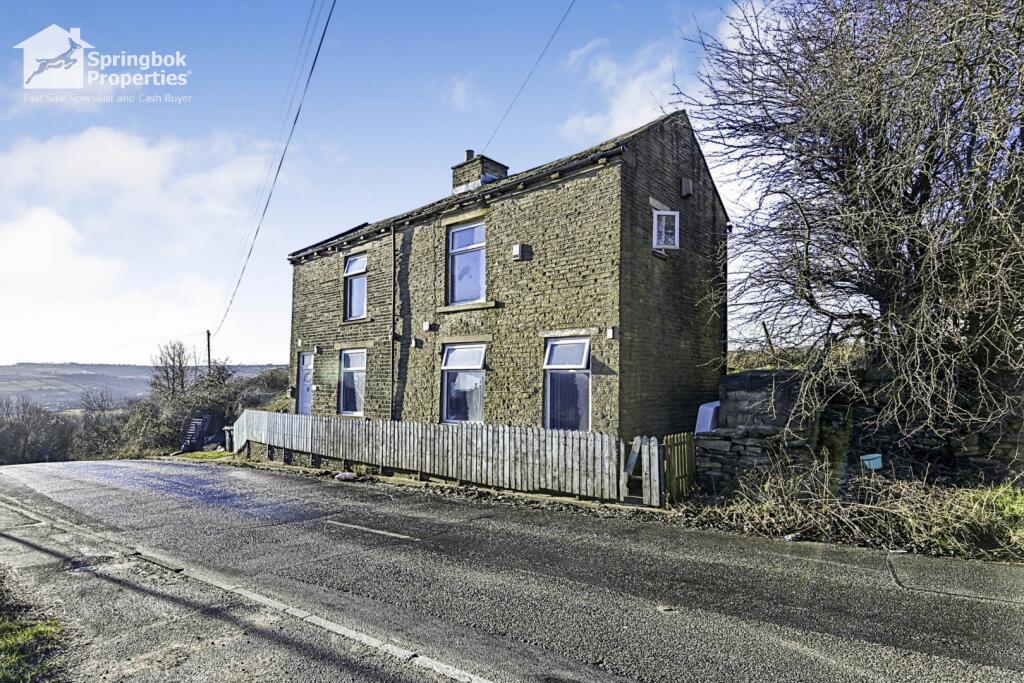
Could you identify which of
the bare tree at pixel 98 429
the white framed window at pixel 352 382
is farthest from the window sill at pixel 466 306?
the bare tree at pixel 98 429

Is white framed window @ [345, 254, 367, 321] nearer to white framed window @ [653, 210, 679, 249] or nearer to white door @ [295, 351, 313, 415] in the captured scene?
white door @ [295, 351, 313, 415]

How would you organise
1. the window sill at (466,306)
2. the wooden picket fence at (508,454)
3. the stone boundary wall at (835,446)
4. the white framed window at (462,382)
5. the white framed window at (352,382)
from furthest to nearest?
the white framed window at (352,382), the white framed window at (462,382), the window sill at (466,306), the wooden picket fence at (508,454), the stone boundary wall at (835,446)

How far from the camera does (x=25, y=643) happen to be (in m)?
4.52

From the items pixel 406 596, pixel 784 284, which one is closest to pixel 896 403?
pixel 784 284

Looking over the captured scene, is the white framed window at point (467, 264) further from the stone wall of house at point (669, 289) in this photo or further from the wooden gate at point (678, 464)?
the wooden gate at point (678, 464)

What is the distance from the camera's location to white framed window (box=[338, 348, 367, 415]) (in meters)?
16.8

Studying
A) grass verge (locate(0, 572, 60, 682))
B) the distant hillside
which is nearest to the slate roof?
grass verge (locate(0, 572, 60, 682))

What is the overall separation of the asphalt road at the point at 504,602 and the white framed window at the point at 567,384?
2.69 meters

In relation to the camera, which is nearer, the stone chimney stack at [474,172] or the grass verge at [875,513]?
the grass verge at [875,513]

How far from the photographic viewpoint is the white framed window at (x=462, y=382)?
13.5 metres

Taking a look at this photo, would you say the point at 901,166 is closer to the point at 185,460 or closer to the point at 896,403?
the point at 896,403

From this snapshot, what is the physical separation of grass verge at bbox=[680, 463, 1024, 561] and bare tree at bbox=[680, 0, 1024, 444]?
1065mm

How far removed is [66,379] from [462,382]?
325 feet

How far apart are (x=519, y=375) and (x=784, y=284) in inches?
213
